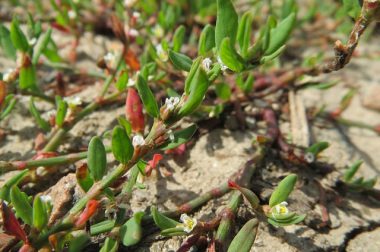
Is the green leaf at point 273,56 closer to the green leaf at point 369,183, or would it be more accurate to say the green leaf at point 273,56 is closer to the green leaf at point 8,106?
the green leaf at point 369,183

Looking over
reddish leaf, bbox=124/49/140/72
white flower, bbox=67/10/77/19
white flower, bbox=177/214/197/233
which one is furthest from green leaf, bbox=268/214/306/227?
white flower, bbox=67/10/77/19

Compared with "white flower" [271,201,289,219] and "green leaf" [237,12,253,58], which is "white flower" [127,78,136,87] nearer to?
"green leaf" [237,12,253,58]

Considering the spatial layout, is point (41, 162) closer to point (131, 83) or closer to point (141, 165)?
point (141, 165)

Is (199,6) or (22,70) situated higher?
(22,70)

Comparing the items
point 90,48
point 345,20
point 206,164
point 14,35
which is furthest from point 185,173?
point 345,20

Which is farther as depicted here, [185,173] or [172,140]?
Answer: [185,173]

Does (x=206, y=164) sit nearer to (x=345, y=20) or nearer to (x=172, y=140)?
(x=172, y=140)
